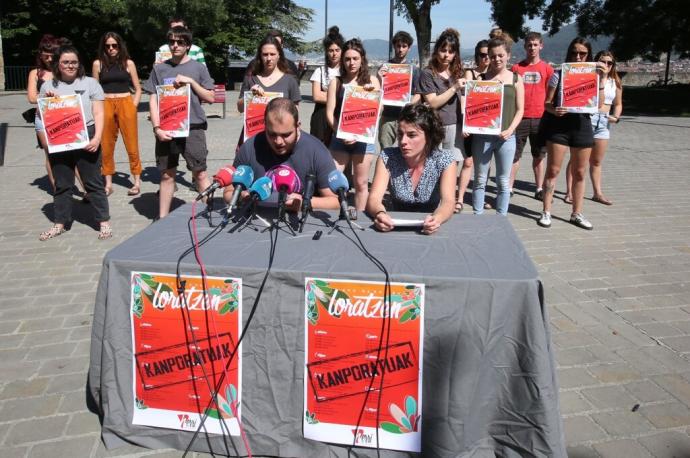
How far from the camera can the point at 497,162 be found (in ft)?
20.3

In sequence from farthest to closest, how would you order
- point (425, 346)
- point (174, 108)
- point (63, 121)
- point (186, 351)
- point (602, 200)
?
point (602, 200)
point (174, 108)
point (63, 121)
point (186, 351)
point (425, 346)

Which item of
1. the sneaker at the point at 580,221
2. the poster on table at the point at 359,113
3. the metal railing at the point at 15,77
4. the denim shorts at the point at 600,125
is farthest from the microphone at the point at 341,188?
the metal railing at the point at 15,77

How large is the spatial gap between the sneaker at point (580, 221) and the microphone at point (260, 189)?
457 centimetres

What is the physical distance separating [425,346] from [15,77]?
1471 inches

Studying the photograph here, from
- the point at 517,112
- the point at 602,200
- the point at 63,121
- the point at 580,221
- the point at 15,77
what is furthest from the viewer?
the point at 15,77

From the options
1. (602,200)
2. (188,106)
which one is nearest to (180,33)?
(188,106)

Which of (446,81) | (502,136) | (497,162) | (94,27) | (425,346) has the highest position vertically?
(94,27)

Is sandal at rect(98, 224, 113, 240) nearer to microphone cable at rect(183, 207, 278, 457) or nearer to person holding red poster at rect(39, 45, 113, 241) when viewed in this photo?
person holding red poster at rect(39, 45, 113, 241)

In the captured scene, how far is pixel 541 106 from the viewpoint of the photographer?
24.6 ft

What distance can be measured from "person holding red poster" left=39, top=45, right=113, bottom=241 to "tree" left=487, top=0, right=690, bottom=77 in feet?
74.9

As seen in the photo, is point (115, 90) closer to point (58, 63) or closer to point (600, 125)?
point (58, 63)

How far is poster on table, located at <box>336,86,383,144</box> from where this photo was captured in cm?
546

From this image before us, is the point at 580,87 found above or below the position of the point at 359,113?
above

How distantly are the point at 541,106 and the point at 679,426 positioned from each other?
17.4ft
